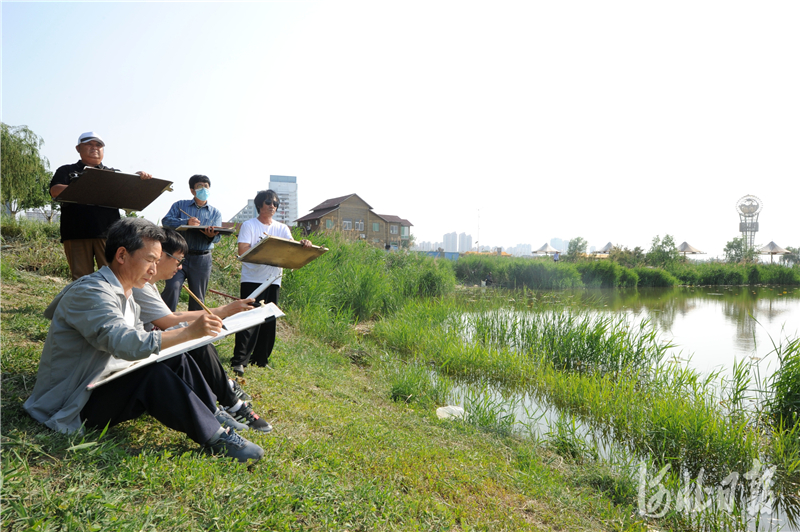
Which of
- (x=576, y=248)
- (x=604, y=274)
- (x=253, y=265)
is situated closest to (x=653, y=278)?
(x=604, y=274)

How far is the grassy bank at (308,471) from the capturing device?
5.61ft

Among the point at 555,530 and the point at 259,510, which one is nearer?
the point at 259,510

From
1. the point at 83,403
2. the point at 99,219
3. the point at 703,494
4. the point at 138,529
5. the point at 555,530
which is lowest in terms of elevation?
the point at 703,494

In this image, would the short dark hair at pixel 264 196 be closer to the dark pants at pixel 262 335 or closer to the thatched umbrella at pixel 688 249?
the dark pants at pixel 262 335

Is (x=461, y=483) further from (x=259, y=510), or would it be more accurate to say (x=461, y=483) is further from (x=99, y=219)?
(x=99, y=219)

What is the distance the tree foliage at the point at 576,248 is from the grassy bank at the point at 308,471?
27.3 meters

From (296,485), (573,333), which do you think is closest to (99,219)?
(296,485)

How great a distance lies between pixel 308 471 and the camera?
228 cm

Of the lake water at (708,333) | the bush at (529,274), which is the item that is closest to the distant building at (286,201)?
the bush at (529,274)

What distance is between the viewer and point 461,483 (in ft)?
8.39

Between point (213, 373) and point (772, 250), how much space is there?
152ft

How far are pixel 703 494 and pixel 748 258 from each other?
38136 millimetres

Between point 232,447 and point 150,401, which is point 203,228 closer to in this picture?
point 150,401
